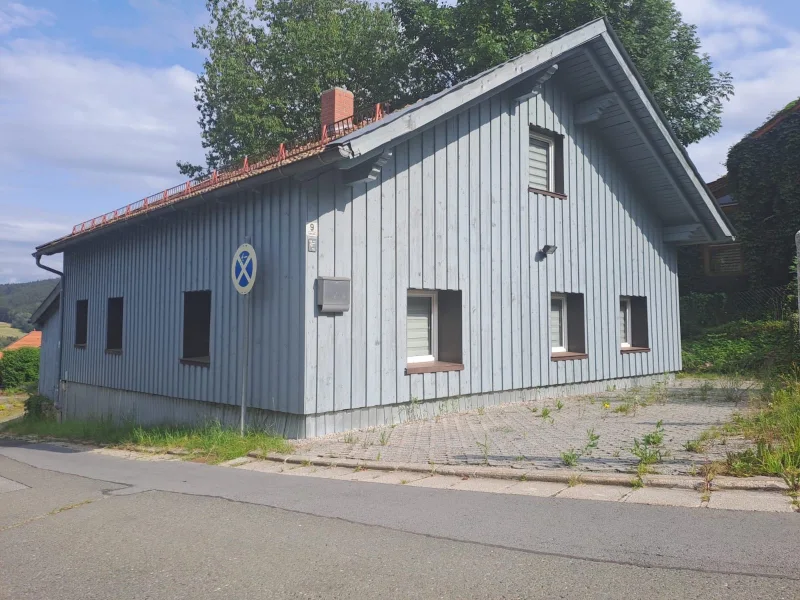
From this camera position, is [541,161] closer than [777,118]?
Yes

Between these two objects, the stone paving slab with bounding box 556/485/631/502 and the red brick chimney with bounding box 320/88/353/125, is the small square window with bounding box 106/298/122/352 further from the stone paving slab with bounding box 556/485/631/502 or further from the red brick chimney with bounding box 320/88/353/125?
the stone paving slab with bounding box 556/485/631/502

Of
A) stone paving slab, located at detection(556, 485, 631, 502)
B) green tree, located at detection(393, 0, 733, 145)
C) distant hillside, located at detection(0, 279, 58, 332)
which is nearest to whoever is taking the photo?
stone paving slab, located at detection(556, 485, 631, 502)

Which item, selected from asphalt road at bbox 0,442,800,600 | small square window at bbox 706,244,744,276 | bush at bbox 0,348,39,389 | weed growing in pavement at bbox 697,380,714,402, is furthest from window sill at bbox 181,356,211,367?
bush at bbox 0,348,39,389

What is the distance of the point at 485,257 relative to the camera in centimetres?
1094

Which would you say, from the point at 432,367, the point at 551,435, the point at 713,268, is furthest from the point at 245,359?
the point at 713,268

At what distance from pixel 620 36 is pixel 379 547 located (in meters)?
24.2

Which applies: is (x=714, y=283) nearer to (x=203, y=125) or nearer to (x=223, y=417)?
(x=223, y=417)

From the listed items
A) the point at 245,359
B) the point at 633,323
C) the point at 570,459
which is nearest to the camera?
the point at 570,459

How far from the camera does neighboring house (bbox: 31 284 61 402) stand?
17.7 meters

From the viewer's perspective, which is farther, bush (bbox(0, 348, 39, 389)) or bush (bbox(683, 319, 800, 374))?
bush (bbox(0, 348, 39, 389))

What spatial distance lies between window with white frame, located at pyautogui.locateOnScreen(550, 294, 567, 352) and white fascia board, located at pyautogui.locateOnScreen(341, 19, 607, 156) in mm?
4387

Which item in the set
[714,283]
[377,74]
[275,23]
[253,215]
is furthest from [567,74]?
[275,23]

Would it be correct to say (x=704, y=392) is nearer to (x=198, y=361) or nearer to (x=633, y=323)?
(x=633, y=323)

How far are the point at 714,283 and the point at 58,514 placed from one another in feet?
75.3
